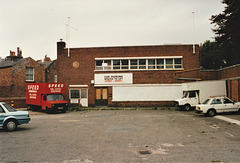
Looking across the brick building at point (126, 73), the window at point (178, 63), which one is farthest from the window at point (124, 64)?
the window at point (178, 63)

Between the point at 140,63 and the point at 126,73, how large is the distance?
215 cm

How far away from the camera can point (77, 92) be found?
27.6m

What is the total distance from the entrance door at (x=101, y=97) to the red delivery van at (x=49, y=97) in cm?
551

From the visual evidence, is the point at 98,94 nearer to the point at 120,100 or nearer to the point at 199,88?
the point at 120,100

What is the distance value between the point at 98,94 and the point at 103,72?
2833 mm

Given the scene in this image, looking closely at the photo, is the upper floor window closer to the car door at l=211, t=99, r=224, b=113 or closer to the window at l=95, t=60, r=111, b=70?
the window at l=95, t=60, r=111, b=70

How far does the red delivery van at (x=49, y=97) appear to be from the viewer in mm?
21328

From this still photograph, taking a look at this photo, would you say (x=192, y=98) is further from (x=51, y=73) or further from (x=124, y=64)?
(x=51, y=73)

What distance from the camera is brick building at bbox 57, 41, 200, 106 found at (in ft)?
87.5

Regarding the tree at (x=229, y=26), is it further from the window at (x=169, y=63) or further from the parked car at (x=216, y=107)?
the parked car at (x=216, y=107)

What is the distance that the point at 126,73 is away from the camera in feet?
88.9

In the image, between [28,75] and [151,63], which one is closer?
[151,63]

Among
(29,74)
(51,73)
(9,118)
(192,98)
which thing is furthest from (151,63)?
(51,73)

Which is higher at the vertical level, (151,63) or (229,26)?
(229,26)
